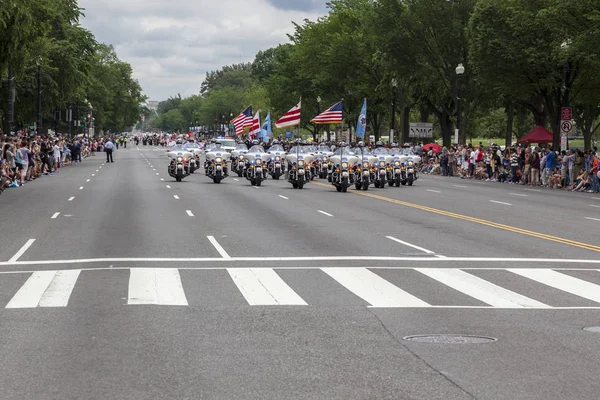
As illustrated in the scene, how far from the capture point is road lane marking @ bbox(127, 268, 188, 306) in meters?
11.4

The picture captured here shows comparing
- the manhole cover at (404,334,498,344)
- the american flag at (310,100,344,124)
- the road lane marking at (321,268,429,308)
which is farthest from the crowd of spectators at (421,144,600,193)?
the manhole cover at (404,334,498,344)

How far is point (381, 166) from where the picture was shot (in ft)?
130

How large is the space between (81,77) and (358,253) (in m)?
50.9

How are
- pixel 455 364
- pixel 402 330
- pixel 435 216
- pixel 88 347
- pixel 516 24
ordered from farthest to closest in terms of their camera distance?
pixel 516 24 → pixel 435 216 → pixel 402 330 → pixel 88 347 → pixel 455 364

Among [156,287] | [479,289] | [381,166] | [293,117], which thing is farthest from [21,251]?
[293,117]

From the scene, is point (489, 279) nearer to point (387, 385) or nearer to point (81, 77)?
point (387, 385)

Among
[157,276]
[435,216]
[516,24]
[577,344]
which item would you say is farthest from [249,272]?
[516,24]

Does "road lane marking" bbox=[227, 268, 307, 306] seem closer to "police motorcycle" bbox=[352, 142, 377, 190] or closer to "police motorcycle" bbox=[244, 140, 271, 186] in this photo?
"police motorcycle" bbox=[352, 142, 377, 190]

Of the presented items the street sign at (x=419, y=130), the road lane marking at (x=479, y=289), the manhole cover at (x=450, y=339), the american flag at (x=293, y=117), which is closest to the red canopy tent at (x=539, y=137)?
the street sign at (x=419, y=130)

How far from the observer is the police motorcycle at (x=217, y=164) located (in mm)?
42219

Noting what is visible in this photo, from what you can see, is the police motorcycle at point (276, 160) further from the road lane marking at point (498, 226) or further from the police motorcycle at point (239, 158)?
the road lane marking at point (498, 226)

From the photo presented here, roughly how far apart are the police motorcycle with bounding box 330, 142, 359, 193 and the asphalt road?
39.2 feet

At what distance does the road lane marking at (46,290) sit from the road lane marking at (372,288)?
354 cm

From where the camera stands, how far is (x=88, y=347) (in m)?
8.76
